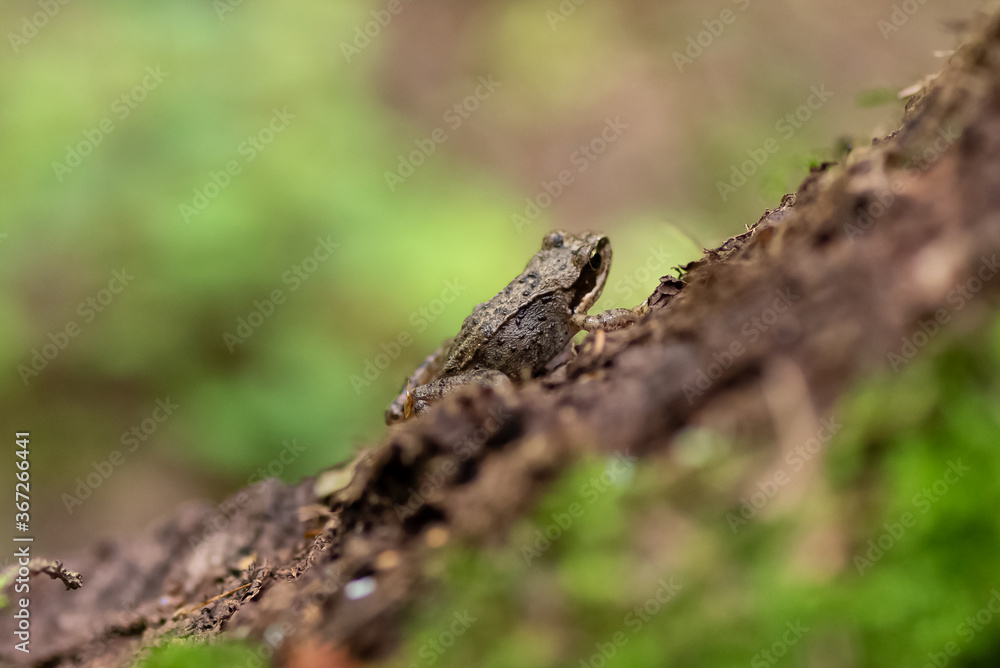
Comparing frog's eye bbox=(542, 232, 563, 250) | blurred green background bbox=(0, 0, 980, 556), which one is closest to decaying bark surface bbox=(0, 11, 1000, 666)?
frog's eye bbox=(542, 232, 563, 250)

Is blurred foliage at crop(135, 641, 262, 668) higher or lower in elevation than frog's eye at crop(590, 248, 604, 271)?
lower

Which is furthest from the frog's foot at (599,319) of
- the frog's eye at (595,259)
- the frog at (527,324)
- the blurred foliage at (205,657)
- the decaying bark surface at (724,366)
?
the blurred foliage at (205,657)

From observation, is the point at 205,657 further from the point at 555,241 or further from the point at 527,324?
the point at 555,241

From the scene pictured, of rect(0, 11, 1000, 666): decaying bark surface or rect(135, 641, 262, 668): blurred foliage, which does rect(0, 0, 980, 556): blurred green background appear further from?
rect(135, 641, 262, 668): blurred foliage

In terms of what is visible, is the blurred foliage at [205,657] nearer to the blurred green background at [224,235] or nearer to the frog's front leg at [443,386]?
the frog's front leg at [443,386]

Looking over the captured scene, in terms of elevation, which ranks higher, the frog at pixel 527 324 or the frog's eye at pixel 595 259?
the frog's eye at pixel 595 259

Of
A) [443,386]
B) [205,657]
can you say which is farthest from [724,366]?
[443,386]

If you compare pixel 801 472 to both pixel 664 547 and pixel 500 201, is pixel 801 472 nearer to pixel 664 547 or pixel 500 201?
pixel 664 547
